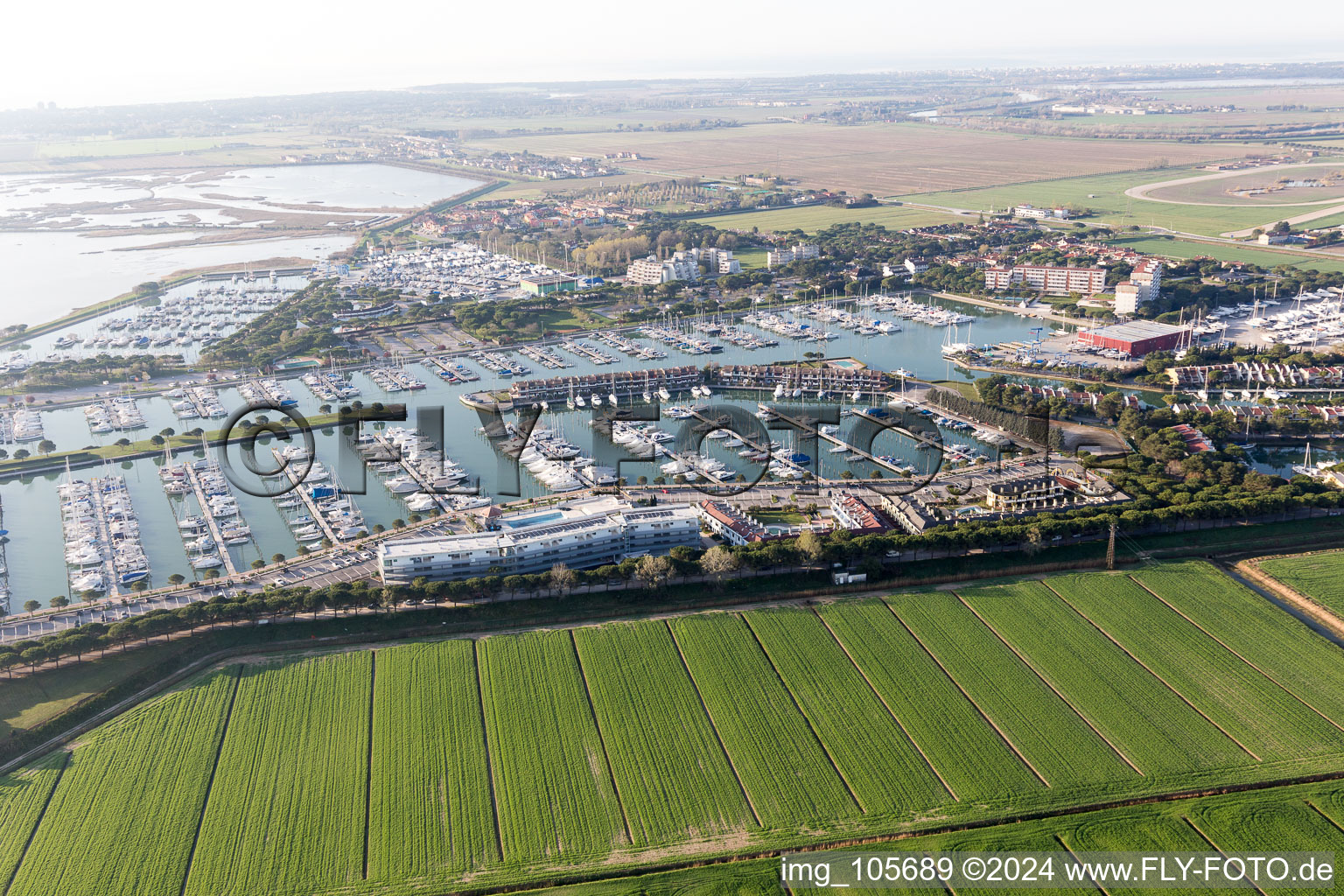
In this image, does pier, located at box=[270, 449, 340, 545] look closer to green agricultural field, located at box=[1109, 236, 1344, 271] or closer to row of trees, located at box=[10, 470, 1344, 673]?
row of trees, located at box=[10, 470, 1344, 673]

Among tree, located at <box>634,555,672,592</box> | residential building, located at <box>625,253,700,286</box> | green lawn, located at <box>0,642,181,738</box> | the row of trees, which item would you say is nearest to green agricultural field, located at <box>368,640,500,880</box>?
the row of trees

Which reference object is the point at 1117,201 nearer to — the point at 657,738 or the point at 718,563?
the point at 718,563

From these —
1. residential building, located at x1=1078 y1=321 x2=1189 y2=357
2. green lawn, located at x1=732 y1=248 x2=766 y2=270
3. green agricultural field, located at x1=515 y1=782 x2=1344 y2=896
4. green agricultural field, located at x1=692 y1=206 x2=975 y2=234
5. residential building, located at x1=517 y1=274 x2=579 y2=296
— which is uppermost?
green agricultural field, located at x1=692 y1=206 x2=975 y2=234

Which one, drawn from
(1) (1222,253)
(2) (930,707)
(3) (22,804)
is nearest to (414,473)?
(3) (22,804)

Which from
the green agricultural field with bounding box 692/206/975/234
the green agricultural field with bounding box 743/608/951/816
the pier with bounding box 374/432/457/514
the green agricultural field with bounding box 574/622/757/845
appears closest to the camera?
the green agricultural field with bounding box 574/622/757/845

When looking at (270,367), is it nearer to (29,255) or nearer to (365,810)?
(365,810)

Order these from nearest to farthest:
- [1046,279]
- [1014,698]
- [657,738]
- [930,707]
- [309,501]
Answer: [657,738]
[930,707]
[1014,698]
[309,501]
[1046,279]

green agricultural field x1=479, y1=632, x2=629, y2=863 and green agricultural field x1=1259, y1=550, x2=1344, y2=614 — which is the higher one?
green agricultural field x1=1259, y1=550, x2=1344, y2=614

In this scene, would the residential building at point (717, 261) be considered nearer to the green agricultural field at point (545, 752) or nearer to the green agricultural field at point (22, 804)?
the green agricultural field at point (545, 752)
